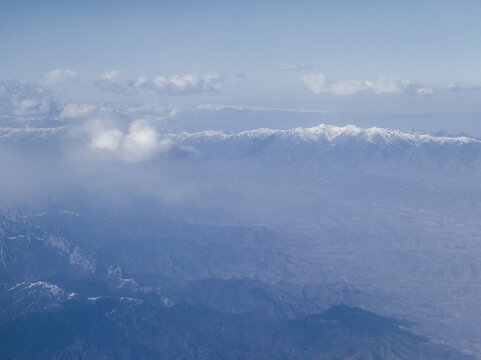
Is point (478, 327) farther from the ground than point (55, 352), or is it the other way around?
point (55, 352)

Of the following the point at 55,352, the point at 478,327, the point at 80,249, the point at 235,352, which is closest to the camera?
the point at 55,352

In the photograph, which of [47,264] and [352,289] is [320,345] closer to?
[352,289]

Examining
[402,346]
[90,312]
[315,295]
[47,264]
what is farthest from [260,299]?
[47,264]

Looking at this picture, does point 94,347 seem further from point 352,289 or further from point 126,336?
point 352,289

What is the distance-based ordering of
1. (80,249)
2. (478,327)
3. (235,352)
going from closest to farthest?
(235,352) → (478,327) → (80,249)

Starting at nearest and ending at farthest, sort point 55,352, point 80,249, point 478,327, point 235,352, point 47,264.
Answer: point 55,352 < point 235,352 < point 478,327 < point 47,264 < point 80,249

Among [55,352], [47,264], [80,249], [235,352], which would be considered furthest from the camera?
[80,249]

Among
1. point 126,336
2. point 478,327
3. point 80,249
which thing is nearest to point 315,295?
point 478,327

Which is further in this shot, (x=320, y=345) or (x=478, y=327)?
(x=478, y=327)

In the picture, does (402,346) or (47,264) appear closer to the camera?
(402,346)
